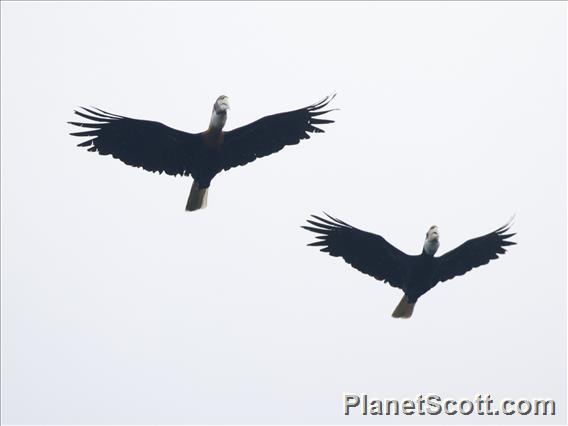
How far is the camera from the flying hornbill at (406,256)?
19.5 meters

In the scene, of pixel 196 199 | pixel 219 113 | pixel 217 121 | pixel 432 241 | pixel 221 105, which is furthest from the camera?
pixel 196 199

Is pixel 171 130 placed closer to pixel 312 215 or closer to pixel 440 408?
pixel 312 215

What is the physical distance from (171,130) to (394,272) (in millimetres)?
3932

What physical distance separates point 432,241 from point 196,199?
11.6 feet

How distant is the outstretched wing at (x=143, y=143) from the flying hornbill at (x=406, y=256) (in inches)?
84.0

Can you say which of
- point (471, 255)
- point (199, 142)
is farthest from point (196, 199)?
point (471, 255)

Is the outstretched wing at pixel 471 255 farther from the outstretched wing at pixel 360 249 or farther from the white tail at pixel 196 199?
the white tail at pixel 196 199

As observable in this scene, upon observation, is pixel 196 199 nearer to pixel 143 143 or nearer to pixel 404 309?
pixel 143 143

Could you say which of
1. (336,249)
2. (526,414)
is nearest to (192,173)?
(336,249)

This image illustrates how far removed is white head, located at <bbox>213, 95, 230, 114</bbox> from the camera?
62.4 ft

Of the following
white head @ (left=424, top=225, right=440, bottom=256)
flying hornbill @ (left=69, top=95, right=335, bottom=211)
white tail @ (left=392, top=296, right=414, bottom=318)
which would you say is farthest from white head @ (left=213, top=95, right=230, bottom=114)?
white tail @ (left=392, top=296, right=414, bottom=318)

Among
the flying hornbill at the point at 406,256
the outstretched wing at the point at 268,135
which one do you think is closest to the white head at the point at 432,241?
the flying hornbill at the point at 406,256

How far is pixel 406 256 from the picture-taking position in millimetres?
19625

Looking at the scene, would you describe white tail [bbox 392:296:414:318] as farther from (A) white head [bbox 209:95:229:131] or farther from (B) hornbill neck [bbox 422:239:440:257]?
(A) white head [bbox 209:95:229:131]
